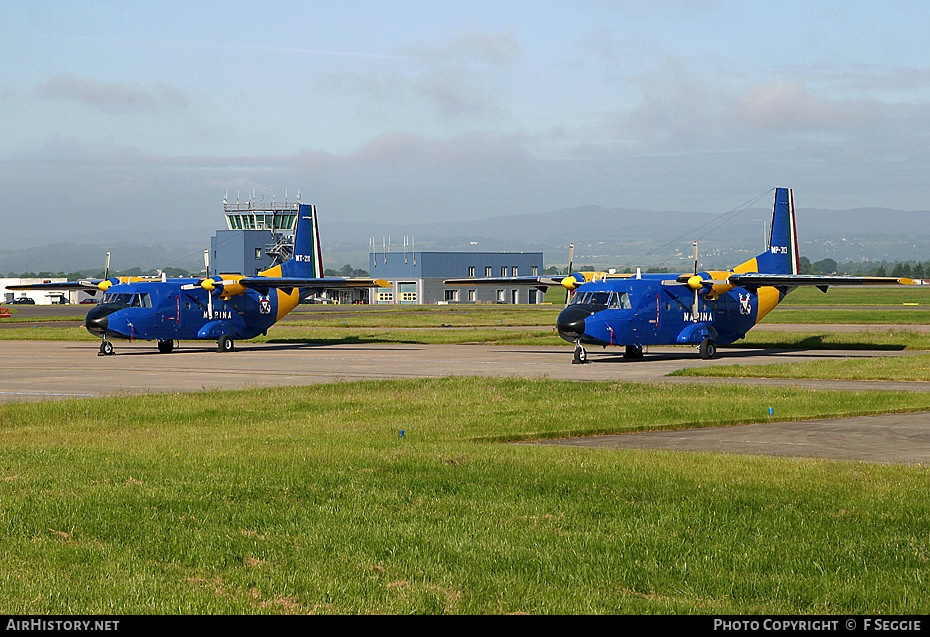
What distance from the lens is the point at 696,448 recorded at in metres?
17.4

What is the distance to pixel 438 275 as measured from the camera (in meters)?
147

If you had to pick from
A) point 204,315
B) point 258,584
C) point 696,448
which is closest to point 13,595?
point 258,584

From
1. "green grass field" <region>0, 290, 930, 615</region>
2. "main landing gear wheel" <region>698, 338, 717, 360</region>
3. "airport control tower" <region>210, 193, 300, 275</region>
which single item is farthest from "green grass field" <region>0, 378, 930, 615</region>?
"airport control tower" <region>210, 193, 300, 275</region>

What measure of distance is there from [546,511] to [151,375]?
2380cm

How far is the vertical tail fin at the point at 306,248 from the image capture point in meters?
53.5

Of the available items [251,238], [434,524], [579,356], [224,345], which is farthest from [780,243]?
[251,238]

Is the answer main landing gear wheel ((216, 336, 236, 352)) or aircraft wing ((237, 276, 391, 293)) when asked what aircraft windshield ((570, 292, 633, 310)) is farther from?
main landing gear wheel ((216, 336, 236, 352))

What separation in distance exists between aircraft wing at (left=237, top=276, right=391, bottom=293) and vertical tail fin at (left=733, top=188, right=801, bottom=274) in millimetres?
15714

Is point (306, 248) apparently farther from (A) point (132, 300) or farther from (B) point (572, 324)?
(B) point (572, 324)

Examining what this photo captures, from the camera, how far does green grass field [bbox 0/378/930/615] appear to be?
8594 millimetres

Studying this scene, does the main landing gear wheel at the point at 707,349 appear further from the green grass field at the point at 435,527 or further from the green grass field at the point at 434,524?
the green grass field at the point at 435,527

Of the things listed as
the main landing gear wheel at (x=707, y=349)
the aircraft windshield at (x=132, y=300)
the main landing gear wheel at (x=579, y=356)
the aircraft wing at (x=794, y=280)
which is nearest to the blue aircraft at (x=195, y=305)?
the aircraft windshield at (x=132, y=300)

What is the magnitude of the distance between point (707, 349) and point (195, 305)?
67.9 ft

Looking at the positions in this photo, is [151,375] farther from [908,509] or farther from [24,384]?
[908,509]
